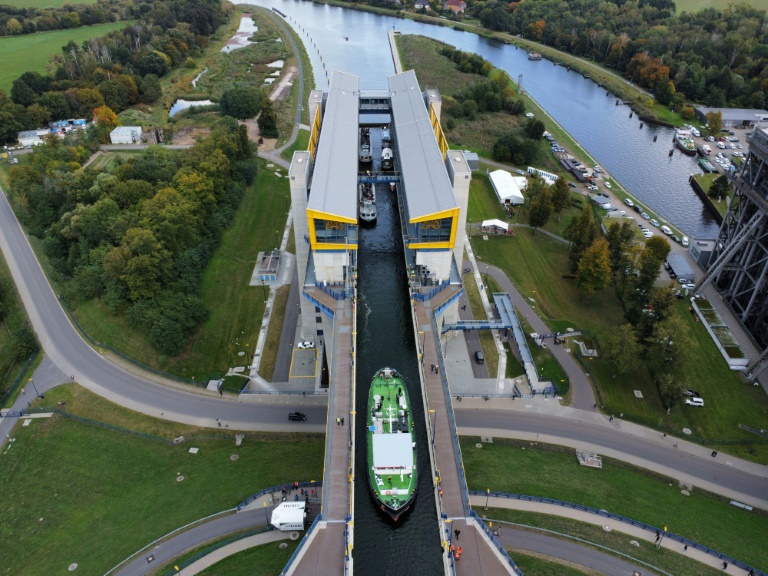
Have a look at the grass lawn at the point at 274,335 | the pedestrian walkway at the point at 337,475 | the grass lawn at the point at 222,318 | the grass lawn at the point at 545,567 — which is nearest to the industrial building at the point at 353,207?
the grass lawn at the point at 274,335

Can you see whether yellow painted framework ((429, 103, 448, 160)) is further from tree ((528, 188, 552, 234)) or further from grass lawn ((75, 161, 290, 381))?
grass lawn ((75, 161, 290, 381))

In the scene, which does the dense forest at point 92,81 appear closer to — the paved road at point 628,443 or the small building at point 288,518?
the small building at point 288,518

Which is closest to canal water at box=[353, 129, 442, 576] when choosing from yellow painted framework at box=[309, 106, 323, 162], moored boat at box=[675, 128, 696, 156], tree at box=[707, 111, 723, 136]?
yellow painted framework at box=[309, 106, 323, 162]

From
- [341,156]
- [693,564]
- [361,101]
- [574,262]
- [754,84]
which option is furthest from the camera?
[754,84]

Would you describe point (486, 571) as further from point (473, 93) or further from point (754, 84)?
point (754, 84)

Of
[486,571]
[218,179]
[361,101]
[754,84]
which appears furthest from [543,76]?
[486,571]

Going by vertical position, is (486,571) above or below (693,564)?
above

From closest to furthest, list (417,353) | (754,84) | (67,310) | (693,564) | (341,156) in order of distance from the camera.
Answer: (693,564) → (417,353) → (341,156) → (67,310) → (754,84)
